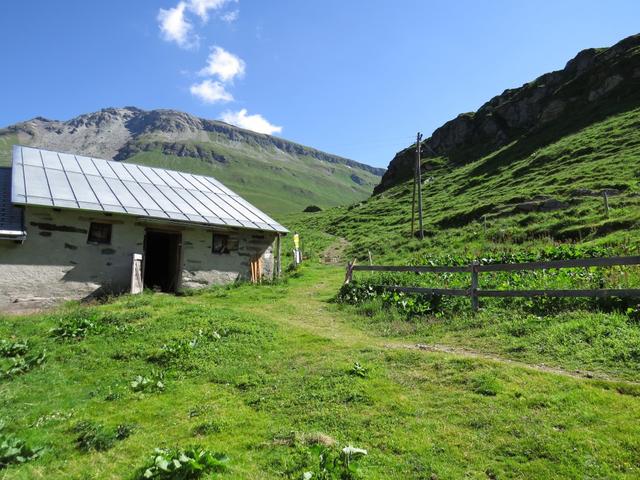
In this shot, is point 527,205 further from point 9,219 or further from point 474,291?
point 9,219

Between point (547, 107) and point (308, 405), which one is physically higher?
point (547, 107)

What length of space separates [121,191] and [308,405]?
15.0 meters

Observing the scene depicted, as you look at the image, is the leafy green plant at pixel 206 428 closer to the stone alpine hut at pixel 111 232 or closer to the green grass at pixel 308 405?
the green grass at pixel 308 405

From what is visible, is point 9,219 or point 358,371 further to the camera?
point 9,219

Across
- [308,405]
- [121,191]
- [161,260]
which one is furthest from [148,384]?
[161,260]


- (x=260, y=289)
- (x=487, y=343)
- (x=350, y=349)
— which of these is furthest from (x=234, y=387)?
(x=260, y=289)

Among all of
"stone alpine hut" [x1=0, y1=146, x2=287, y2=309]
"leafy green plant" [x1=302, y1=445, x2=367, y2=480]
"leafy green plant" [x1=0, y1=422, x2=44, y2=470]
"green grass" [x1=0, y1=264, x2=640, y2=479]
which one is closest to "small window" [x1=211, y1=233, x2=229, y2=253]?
"stone alpine hut" [x1=0, y1=146, x2=287, y2=309]

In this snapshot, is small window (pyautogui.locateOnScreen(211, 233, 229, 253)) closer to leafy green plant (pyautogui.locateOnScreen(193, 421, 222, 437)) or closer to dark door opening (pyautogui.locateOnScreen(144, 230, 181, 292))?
dark door opening (pyautogui.locateOnScreen(144, 230, 181, 292))

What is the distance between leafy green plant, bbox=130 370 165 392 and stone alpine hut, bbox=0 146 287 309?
356 inches

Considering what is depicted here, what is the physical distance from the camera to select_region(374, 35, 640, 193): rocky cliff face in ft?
184

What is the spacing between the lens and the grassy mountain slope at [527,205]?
75.3ft

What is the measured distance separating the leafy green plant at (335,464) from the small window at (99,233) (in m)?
14.0

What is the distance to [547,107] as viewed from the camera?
63.4 metres

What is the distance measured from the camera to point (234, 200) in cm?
2219
